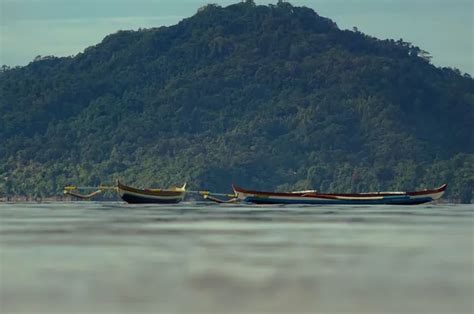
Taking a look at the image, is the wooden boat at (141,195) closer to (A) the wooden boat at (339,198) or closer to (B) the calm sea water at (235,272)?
(A) the wooden boat at (339,198)

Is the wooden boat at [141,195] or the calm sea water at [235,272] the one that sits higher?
the wooden boat at [141,195]

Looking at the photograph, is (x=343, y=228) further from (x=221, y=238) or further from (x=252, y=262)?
(x=252, y=262)

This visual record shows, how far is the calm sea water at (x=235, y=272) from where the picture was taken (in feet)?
99.6


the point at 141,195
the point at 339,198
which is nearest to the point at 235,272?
the point at 339,198

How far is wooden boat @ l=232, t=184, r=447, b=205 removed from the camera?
461ft

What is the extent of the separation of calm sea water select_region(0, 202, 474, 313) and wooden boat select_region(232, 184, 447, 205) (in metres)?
76.3

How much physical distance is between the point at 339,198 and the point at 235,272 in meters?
109

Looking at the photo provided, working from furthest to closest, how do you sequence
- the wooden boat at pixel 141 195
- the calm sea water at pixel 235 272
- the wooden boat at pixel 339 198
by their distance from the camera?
the wooden boat at pixel 141 195, the wooden boat at pixel 339 198, the calm sea water at pixel 235 272

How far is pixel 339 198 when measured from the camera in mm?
147250

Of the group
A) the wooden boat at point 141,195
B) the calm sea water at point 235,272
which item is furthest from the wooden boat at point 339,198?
the calm sea water at point 235,272

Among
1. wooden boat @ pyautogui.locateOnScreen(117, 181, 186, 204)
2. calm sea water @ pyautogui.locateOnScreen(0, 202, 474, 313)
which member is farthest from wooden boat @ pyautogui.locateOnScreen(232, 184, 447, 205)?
calm sea water @ pyautogui.locateOnScreen(0, 202, 474, 313)

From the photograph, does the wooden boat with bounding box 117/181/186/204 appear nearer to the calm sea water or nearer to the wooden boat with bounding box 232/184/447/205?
the wooden boat with bounding box 232/184/447/205

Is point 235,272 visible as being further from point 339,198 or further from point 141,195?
point 141,195

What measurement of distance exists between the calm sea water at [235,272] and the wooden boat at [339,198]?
3002 inches
